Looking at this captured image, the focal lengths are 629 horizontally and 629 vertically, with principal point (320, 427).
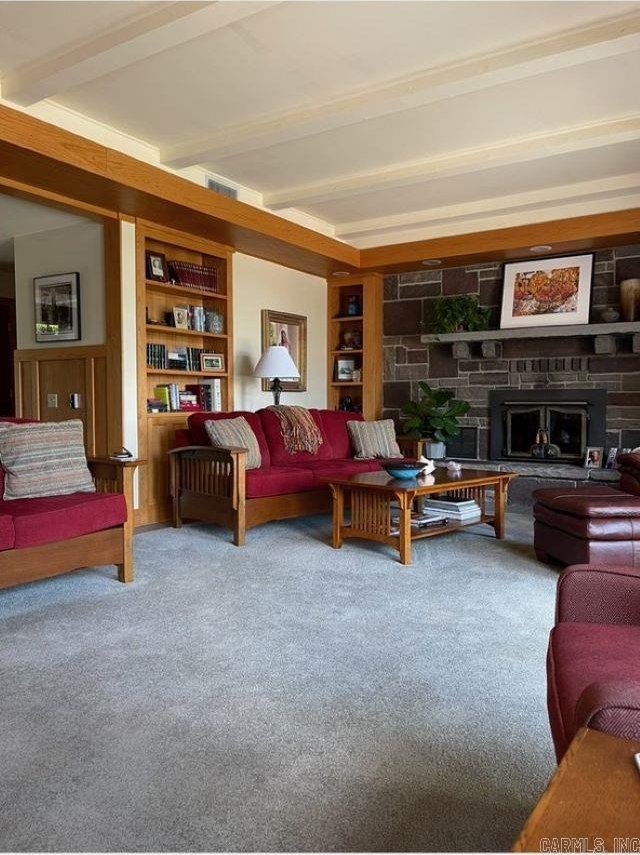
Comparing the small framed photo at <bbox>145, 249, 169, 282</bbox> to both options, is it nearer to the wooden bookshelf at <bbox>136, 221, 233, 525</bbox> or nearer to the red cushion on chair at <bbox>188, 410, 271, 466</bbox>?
the wooden bookshelf at <bbox>136, 221, 233, 525</bbox>

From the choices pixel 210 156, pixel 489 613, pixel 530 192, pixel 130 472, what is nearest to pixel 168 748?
pixel 489 613

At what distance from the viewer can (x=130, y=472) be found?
337cm

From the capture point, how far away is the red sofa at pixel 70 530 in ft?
9.18

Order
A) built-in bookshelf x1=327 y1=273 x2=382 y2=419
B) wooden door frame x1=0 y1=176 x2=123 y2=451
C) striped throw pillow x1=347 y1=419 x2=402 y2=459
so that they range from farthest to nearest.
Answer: built-in bookshelf x1=327 y1=273 x2=382 y2=419 < striped throw pillow x1=347 y1=419 x2=402 y2=459 < wooden door frame x1=0 y1=176 x2=123 y2=451

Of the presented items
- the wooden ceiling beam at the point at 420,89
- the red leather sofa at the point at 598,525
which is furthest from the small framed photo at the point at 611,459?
the wooden ceiling beam at the point at 420,89

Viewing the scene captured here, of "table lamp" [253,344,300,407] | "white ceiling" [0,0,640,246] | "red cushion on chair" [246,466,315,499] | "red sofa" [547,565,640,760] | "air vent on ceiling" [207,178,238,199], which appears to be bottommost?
"red cushion on chair" [246,466,315,499]

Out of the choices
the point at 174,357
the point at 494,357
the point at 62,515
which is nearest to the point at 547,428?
the point at 494,357

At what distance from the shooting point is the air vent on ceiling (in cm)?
473

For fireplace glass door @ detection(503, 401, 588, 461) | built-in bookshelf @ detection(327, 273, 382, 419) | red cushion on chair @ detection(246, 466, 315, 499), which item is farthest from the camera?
built-in bookshelf @ detection(327, 273, 382, 419)

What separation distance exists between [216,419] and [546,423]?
10.5ft

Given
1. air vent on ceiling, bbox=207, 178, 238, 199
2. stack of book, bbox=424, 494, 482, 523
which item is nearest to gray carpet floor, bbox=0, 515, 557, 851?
stack of book, bbox=424, 494, 482, 523

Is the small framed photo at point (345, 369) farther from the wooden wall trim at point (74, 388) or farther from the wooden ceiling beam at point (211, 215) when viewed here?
the wooden wall trim at point (74, 388)

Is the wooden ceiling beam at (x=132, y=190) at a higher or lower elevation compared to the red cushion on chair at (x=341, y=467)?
higher

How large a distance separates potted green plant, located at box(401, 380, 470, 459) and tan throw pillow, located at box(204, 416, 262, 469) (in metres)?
1.81
